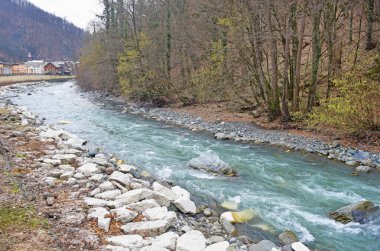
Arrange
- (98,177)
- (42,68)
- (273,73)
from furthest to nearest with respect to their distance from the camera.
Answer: (42,68) → (273,73) → (98,177)

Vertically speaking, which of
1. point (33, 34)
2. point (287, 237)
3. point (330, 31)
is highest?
point (33, 34)

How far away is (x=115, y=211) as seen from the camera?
646cm

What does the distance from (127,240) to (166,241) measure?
601 mm

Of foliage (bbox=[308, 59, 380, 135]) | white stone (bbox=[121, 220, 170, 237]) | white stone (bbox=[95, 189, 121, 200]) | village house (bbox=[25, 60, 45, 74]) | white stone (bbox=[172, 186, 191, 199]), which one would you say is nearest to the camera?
white stone (bbox=[121, 220, 170, 237])

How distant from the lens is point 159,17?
2903 cm

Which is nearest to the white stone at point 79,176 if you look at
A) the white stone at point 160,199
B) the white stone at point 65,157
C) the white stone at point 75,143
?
the white stone at point 65,157

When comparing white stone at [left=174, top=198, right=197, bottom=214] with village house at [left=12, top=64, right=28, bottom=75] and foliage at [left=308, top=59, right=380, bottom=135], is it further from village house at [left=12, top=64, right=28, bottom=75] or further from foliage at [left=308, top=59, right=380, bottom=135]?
village house at [left=12, top=64, right=28, bottom=75]

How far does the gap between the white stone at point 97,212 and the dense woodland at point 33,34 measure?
14209 cm

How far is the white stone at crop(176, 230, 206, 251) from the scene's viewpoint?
5352 mm

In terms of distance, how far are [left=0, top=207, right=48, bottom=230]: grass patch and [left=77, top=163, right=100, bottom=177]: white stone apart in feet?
9.07

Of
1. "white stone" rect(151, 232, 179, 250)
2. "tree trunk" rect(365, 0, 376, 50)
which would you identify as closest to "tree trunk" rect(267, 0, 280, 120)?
"tree trunk" rect(365, 0, 376, 50)

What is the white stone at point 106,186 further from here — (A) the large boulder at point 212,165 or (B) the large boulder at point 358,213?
(B) the large boulder at point 358,213

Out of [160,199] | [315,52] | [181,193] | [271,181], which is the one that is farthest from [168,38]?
[160,199]

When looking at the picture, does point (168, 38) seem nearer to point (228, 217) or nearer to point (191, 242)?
point (228, 217)
